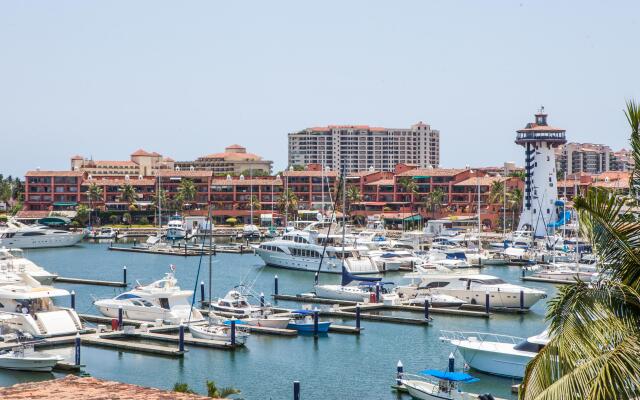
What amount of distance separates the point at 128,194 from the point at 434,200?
44438 mm

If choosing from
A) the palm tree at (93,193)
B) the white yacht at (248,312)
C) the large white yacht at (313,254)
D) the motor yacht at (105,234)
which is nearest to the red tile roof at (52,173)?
the palm tree at (93,193)

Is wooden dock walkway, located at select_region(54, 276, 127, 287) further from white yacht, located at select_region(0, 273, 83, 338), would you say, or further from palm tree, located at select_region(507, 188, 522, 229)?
palm tree, located at select_region(507, 188, 522, 229)

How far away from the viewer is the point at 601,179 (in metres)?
147

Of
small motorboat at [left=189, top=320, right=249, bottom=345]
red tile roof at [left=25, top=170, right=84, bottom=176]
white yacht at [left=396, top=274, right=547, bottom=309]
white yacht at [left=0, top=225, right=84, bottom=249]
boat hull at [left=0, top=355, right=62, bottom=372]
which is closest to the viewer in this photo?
boat hull at [left=0, top=355, right=62, bottom=372]

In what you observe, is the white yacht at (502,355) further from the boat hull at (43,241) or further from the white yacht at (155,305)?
the boat hull at (43,241)

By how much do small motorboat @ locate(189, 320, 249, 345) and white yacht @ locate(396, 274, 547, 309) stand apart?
56.0 ft

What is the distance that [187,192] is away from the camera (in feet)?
502

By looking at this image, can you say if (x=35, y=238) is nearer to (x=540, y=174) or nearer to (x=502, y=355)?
(x=540, y=174)

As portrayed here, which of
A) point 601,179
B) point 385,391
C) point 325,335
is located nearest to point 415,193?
point 601,179

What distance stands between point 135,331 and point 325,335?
8.71 m

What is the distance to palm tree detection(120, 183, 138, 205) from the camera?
153 m

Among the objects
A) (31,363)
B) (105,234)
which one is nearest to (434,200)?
(105,234)

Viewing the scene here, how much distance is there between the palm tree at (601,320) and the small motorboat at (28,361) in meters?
28.9

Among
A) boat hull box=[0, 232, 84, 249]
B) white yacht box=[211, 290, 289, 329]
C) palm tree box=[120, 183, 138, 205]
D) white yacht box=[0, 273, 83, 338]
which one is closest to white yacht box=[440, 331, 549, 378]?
white yacht box=[211, 290, 289, 329]
